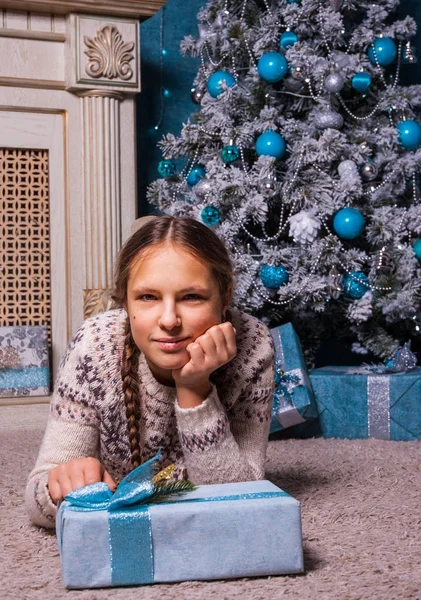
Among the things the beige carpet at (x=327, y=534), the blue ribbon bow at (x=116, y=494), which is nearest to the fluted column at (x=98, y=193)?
the beige carpet at (x=327, y=534)

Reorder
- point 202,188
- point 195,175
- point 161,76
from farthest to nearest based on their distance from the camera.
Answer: point 161,76, point 195,175, point 202,188

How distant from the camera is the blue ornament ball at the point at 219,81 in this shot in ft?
7.74

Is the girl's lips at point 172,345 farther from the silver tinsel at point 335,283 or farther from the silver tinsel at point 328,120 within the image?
the silver tinsel at point 328,120

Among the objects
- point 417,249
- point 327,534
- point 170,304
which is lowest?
point 327,534

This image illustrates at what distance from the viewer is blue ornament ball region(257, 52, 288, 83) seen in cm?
224

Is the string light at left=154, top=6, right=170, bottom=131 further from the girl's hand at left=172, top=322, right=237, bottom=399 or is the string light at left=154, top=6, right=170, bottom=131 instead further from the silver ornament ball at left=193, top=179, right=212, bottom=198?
the girl's hand at left=172, top=322, right=237, bottom=399

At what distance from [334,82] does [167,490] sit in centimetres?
153

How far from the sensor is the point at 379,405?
211 centimetres

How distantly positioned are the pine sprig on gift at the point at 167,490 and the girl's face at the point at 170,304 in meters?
0.16

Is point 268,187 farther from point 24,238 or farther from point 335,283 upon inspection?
point 24,238

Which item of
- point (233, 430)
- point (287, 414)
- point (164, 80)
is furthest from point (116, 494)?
point (164, 80)

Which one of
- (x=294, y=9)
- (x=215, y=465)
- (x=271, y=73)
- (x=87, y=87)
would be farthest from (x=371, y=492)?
(x=87, y=87)

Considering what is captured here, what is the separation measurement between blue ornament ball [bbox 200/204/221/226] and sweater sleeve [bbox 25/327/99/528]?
1081 mm

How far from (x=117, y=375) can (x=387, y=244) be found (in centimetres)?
129
